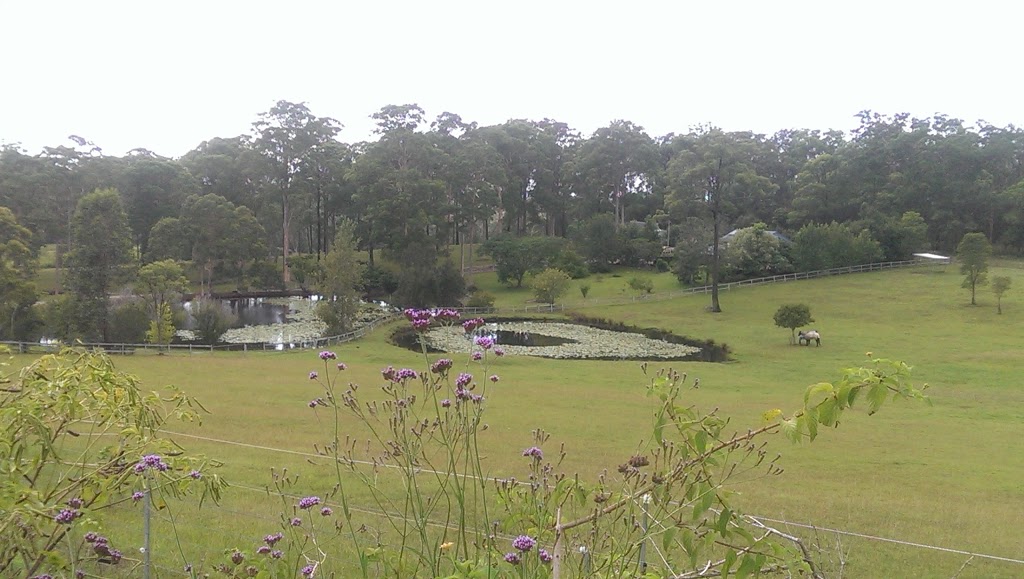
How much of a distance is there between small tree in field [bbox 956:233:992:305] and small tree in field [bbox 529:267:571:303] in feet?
71.1

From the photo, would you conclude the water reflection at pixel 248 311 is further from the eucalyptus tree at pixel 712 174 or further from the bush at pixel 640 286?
the eucalyptus tree at pixel 712 174

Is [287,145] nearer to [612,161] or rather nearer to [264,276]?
[264,276]

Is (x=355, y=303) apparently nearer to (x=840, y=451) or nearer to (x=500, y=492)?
(x=840, y=451)

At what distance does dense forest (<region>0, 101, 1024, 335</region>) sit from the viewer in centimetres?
4569

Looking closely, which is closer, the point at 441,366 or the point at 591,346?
the point at 441,366

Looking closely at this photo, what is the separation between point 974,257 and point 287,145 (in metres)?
48.5

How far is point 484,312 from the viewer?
Result: 131 ft

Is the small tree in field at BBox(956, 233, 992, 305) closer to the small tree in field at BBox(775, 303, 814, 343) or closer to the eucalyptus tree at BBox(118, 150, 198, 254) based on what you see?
the small tree in field at BBox(775, 303, 814, 343)

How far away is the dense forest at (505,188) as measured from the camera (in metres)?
45.7

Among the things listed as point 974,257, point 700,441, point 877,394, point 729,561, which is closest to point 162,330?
point 700,441

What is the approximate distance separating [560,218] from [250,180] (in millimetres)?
30188

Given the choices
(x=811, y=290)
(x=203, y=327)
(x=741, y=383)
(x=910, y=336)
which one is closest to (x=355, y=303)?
(x=203, y=327)

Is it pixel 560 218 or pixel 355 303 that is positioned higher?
pixel 560 218

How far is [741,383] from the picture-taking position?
20703 mm
